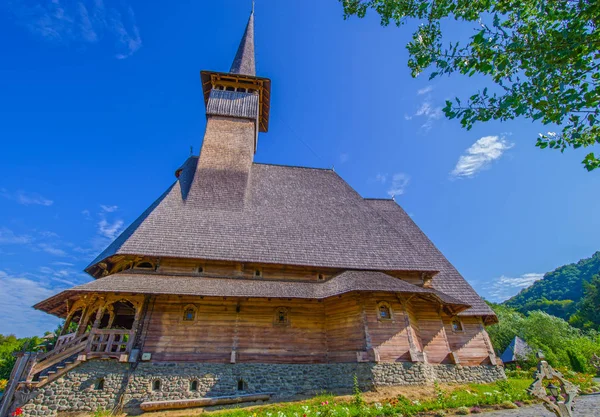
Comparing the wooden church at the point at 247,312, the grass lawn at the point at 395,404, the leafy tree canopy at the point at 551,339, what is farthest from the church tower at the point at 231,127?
the leafy tree canopy at the point at 551,339

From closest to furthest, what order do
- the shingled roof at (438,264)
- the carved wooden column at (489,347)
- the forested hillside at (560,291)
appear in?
the carved wooden column at (489,347)
the shingled roof at (438,264)
the forested hillside at (560,291)

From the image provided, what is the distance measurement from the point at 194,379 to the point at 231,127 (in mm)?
13424

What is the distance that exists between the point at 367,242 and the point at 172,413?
33.2ft

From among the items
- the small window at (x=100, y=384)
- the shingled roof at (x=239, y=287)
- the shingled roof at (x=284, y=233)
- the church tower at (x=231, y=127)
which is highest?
the church tower at (x=231, y=127)

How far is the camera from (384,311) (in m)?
11.8

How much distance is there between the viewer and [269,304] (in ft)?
39.8

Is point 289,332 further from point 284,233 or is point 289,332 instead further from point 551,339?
point 551,339

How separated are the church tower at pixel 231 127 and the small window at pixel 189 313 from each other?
5.13 metres

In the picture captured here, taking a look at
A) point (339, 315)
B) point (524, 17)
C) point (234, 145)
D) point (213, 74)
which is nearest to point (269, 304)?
point (339, 315)

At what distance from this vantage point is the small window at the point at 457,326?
13.7 m

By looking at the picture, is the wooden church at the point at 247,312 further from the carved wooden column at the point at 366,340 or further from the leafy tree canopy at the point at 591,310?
the leafy tree canopy at the point at 591,310

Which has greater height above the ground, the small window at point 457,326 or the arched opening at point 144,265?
the arched opening at point 144,265

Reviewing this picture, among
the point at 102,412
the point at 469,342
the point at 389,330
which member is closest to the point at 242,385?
the point at 102,412

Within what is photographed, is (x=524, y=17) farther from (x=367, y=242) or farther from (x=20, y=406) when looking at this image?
(x=20, y=406)
